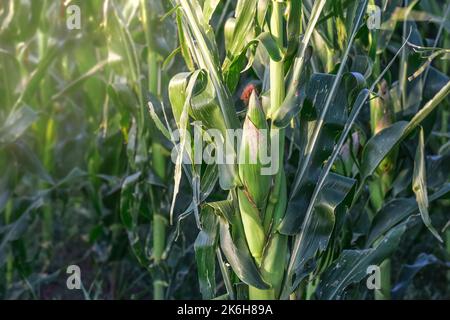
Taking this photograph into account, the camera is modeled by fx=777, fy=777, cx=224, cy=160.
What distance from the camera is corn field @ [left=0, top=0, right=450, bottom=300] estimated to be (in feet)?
5.82

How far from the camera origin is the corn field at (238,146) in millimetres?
1773

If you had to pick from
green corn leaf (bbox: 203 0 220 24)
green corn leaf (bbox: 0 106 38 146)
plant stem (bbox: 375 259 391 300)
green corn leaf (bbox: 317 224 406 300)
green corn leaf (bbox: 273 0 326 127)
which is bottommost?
plant stem (bbox: 375 259 391 300)

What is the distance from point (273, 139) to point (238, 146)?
0.08m

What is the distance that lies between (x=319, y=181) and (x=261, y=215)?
164 mm

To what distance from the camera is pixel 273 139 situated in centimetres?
178

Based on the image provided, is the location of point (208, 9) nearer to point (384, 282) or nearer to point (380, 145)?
point (380, 145)

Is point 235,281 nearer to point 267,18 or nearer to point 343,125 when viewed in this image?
point 343,125

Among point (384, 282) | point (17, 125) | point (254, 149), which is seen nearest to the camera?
point (254, 149)

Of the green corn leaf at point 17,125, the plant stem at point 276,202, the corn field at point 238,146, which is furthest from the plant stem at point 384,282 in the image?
the green corn leaf at point 17,125

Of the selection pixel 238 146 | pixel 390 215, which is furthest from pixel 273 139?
pixel 390 215

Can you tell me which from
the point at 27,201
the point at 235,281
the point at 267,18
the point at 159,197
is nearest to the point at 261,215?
the point at 235,281

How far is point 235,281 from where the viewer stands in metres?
1.98

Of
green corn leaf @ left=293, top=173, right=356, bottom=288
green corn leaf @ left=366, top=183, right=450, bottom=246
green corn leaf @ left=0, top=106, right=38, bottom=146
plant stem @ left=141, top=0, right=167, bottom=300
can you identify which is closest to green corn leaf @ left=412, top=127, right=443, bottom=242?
green corn leaf @ left=293, top=173, right=356, bottom=288

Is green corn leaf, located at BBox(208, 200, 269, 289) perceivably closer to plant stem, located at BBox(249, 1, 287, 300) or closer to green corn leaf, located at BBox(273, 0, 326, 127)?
plant stem, located at BBox(249, 1, 287, 300)
